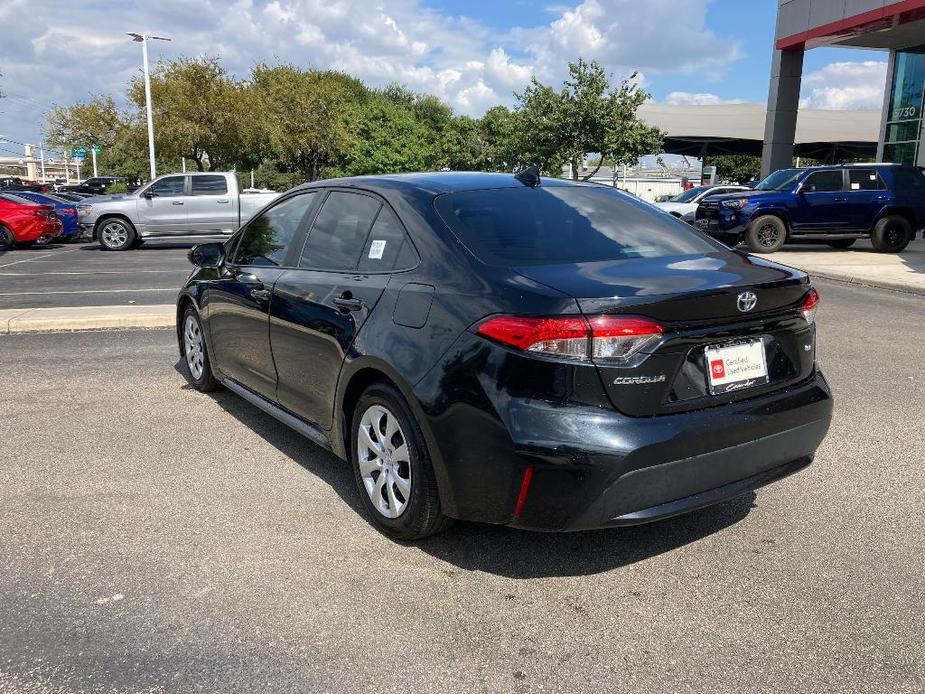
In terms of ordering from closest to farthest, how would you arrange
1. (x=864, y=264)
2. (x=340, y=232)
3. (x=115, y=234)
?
(x=340, y=232) → (x=864, y=264) → (x=115, y=234)

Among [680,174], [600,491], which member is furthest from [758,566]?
[680,174]

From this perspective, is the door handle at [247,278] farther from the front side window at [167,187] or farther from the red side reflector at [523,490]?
the front side window at [167,187]

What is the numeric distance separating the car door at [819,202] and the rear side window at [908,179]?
46.2 inches

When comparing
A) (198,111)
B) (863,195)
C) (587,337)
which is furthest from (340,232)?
(198,111)

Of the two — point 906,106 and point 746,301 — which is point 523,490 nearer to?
point 746,301

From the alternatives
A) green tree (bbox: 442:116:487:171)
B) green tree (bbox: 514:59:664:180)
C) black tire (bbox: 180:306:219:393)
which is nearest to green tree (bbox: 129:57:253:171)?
green tree (bbox: 514:59:664:180)

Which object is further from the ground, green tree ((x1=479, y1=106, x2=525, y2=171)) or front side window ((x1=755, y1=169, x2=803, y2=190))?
green tree ((x1=479, y1=106, x2=525, y2=171))

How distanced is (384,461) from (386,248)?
0.97 metres

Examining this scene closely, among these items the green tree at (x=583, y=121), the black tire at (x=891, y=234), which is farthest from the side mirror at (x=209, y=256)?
the green tree at (x=583, y=121)

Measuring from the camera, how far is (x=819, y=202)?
1642 cm

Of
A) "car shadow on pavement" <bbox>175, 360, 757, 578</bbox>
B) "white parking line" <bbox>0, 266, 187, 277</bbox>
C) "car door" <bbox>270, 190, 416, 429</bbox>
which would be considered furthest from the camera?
"white parking line" <bbox>0, 266, 187, 277</bbox>

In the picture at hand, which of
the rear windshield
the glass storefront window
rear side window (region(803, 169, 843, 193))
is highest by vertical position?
the glass storefront window

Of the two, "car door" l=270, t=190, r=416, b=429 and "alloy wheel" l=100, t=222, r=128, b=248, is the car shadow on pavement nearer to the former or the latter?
"car door" l=270, t=190, r=416, b=429

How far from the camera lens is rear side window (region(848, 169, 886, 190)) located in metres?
16.5
